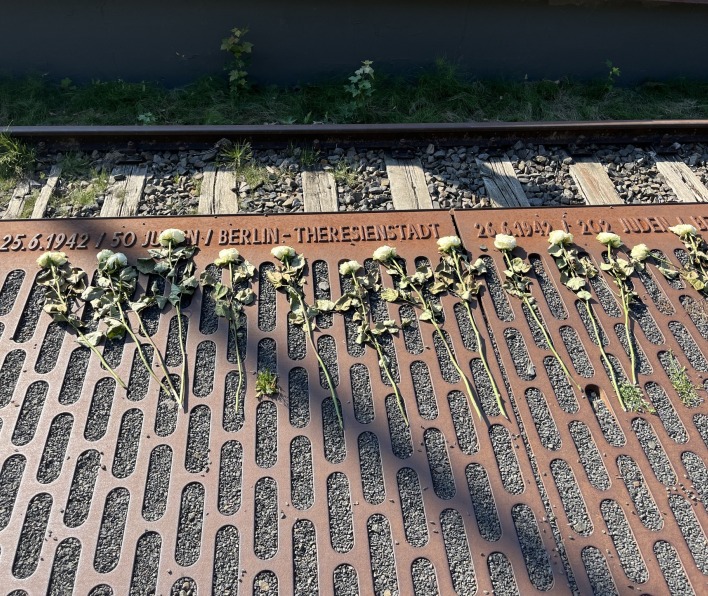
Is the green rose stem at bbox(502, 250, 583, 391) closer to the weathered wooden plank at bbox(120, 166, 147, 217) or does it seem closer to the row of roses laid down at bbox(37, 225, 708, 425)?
the row of roses laid down at bbox(37, 225, 708, 425)

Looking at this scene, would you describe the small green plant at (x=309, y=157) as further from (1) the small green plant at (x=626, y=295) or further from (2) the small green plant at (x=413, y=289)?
(1) the small green plant at (x=626, y=295)

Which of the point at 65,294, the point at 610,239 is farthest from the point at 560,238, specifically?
the point at 65,294

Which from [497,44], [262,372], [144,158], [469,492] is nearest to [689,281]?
[469,492]

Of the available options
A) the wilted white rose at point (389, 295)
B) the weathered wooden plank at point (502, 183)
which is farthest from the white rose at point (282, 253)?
the weathered wooden plank at point (502, 183)

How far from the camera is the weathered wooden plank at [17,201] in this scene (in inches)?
126

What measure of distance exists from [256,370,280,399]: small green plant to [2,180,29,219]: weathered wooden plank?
1853 millimetres

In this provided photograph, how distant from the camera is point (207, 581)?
193 cm

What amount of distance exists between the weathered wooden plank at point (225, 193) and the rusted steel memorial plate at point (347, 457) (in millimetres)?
454

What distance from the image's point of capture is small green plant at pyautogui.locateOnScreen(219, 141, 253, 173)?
11.6 feet

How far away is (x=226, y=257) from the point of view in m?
2.85

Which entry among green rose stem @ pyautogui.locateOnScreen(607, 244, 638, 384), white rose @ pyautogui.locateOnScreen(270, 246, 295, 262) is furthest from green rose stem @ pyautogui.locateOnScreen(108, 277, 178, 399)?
green rose stem @ pyautogui.locateOnScreen(607, 244, 638, 384)

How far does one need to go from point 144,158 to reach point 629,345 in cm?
293

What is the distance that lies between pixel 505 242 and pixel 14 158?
2.92m

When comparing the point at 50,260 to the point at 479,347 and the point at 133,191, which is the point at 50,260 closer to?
the point at 133,191
